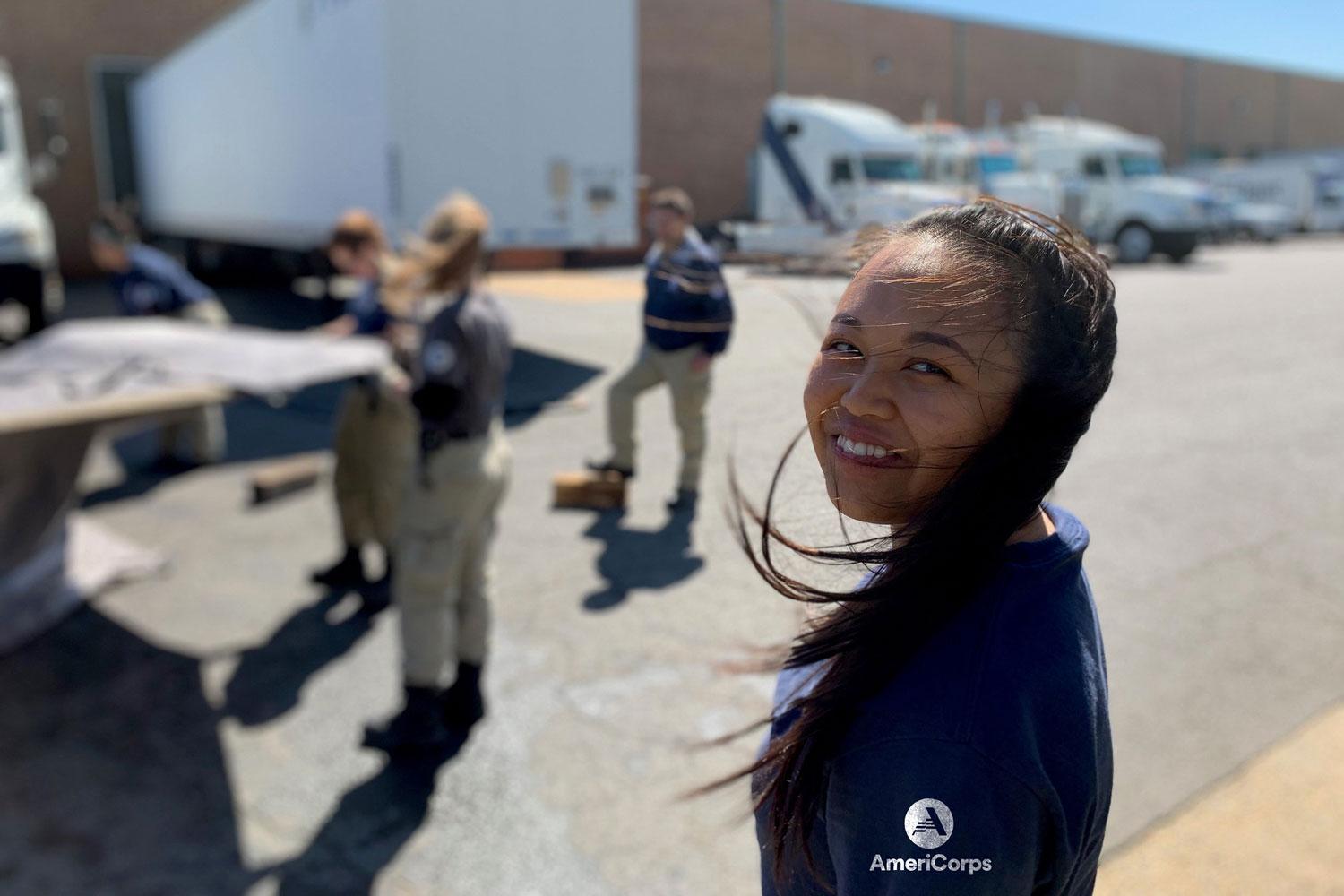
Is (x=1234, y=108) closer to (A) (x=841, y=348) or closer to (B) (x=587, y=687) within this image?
(B) (x=587, y=687)

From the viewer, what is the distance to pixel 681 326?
5.31 feet

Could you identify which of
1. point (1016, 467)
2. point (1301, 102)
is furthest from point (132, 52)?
point (1301, 102)

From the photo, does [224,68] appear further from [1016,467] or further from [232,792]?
[1016,467]

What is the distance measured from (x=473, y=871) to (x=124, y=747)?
70.5 inches

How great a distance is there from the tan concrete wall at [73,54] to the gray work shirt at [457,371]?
24.7m

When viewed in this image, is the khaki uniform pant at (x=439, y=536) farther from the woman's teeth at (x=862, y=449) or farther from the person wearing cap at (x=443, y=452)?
the woman's teeth at (x=862, y=449)

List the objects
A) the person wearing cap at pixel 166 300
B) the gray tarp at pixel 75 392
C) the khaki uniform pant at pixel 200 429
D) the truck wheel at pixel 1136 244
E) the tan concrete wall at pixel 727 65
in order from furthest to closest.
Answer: the tan concrete wall at pixel 727 65 < the truck wheel at pixel 1136 244 < the khaki uniform pant at pixel 200 429 < the person wearing cap at pixel 166 300 < the gray tarp at pixel 75 392

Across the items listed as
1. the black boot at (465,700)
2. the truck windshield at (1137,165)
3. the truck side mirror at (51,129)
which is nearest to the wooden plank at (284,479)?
the black boot at (465,700)

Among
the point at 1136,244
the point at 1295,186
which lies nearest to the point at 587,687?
the point at 1136,244

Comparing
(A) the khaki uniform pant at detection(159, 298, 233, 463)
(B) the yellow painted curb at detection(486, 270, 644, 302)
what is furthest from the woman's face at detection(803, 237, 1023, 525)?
(A) the khaki uniform pant at detection(159, 298, 233, 463)

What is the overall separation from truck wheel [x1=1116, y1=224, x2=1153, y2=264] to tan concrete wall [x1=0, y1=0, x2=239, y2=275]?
22.7 m

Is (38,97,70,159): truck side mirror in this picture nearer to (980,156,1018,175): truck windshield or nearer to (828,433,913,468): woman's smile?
(980,156,1018,175): truck windshield

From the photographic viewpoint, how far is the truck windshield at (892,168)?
13.4ft

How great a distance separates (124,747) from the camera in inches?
159
